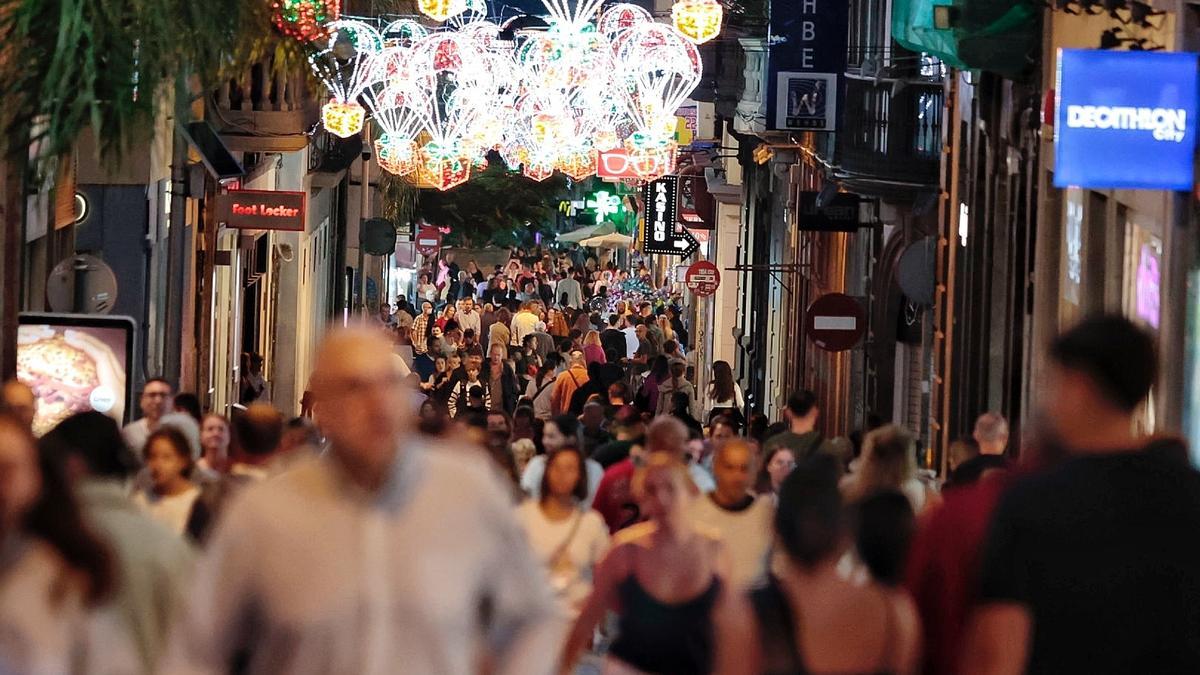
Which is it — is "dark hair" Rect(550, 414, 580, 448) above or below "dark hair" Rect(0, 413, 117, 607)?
below

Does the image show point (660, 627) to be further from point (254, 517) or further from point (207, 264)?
point (207, 264)

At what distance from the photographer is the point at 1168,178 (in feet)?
39.1

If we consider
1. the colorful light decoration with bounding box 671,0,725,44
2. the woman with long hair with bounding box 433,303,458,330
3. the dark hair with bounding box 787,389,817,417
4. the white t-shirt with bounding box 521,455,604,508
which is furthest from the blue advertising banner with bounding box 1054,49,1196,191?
the woman with long hair with bounding box 433,303,458,330

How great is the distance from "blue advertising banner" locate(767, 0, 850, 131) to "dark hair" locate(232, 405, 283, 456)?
18.8 m

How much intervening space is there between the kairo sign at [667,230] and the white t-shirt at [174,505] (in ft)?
150

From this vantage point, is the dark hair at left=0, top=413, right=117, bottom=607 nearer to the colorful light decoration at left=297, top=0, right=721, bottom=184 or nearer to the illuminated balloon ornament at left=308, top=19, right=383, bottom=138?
the colorful light decoration at left=297, top=0, right=721, bottom=184

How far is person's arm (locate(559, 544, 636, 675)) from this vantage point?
7293 millimetres

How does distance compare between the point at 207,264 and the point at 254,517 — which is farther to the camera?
the point at 207,264

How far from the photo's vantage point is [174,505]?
360 inches

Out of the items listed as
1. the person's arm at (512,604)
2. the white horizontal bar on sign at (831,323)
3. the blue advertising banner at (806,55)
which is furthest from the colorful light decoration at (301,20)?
the blue advertising banner at (806,55)

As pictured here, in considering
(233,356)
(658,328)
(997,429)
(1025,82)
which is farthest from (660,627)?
(658,328)

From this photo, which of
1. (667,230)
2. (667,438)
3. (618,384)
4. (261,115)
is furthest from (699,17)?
(667,230)

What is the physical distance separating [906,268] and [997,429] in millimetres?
13624

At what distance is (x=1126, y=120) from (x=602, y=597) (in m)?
5.76
